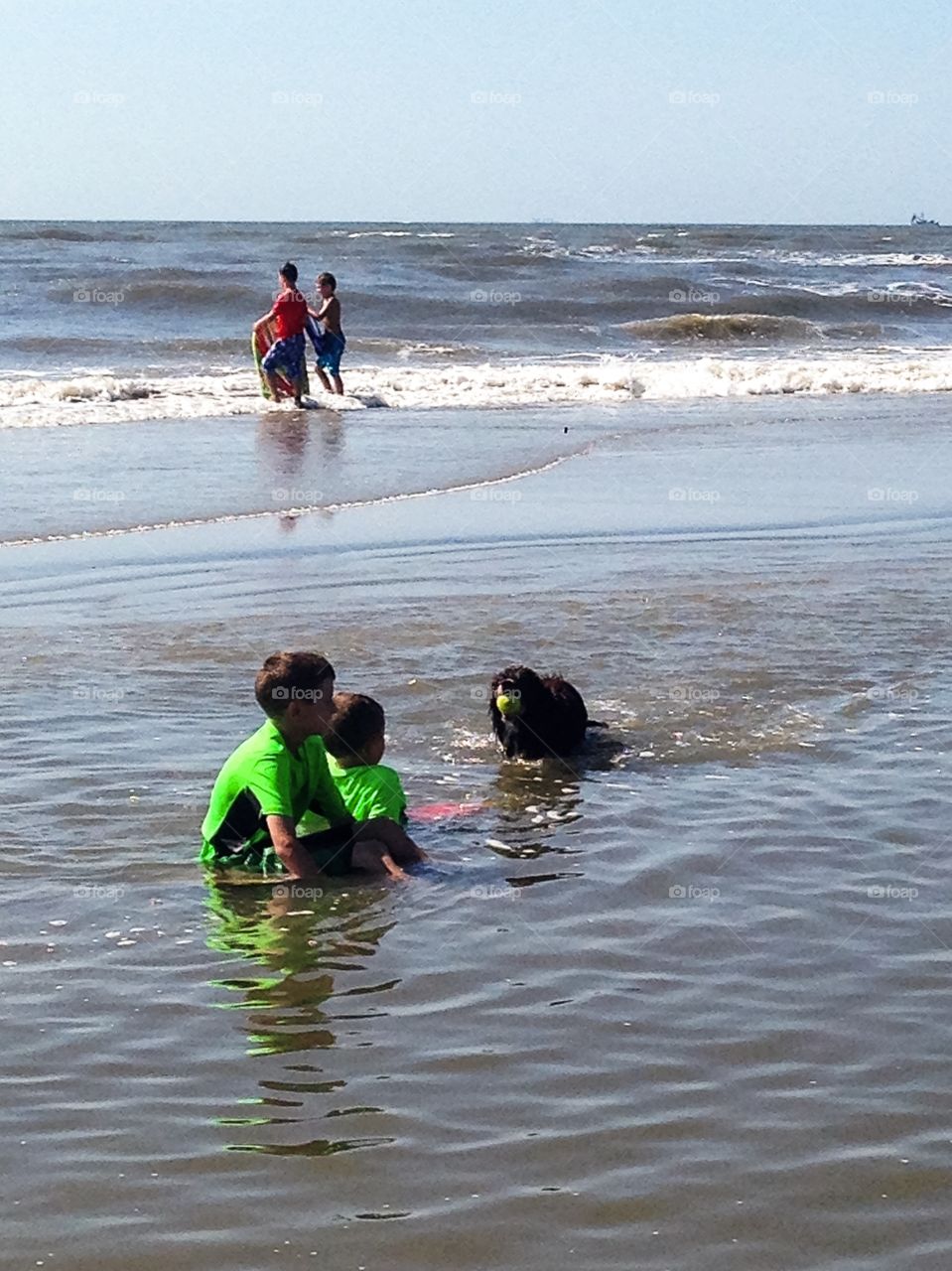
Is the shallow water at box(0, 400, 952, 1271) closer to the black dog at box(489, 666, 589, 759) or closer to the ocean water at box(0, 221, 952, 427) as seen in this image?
the black dog at box(489, 666, 589, 759)

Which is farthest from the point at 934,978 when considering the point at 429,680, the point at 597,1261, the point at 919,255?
the point at 919,255

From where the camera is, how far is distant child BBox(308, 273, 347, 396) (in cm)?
2119

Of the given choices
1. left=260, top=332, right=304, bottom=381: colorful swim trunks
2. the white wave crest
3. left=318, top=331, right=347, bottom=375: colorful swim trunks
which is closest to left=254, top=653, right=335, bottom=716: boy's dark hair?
the white wave crest

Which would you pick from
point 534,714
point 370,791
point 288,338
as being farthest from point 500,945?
point 288,338

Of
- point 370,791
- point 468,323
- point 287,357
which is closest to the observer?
point 370,791

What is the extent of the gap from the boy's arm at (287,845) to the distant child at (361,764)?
38 cm

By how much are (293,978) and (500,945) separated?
2.07 ft

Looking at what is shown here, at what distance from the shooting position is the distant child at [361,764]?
642 cm

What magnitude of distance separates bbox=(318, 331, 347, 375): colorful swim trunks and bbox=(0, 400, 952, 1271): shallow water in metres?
10.3

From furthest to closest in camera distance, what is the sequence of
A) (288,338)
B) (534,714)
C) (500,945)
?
1. (288,338)
2. (534,714)
3. (500,945)

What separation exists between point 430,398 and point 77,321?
11.9 metres

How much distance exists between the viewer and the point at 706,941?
542cm

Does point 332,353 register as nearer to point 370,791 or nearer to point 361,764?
point 361,764

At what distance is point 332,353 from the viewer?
70.3ft
